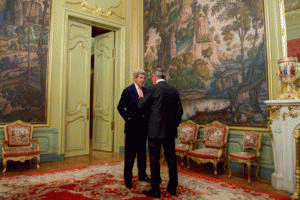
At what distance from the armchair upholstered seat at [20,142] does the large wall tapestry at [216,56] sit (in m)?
3.11

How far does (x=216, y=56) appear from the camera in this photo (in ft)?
15.5

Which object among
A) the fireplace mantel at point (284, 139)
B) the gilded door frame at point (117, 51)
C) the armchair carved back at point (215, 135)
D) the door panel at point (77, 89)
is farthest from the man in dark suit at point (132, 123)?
the gilded door frame at point (117, 51)

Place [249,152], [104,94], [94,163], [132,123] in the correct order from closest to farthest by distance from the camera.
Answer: [132,123] < [249,152] < [94,163] < [104,94]

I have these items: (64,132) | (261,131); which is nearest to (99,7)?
(64,132)

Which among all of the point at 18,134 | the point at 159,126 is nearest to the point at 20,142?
the point at 18,134

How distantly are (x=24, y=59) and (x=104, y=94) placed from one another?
2217mm

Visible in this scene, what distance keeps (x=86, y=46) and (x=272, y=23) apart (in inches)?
164

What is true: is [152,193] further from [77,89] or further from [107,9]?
[107,9]

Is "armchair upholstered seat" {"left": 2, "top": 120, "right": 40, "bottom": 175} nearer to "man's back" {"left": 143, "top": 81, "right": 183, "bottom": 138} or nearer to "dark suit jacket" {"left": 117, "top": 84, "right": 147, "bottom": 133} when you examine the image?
"dark suit jacket" {"left": 117, "top": 84, "right": 147, "bottom": 133}

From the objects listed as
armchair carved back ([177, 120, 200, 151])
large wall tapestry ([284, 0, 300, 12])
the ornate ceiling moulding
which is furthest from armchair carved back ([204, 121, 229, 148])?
the ornate ceiling moulding

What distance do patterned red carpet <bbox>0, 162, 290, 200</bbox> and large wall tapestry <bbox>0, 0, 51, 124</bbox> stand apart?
1608 mm

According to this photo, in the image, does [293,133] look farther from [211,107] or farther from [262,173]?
[211,107]

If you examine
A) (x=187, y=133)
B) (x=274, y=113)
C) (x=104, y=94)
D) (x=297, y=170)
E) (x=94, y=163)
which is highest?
(x=104, y=94)

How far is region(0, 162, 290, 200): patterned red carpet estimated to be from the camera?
289cm
